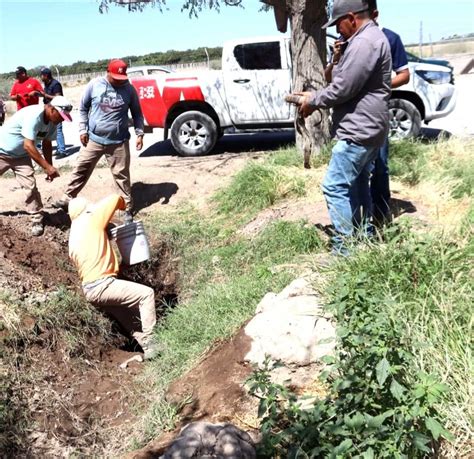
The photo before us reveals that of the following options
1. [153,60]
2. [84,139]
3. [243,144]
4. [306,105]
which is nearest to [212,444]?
[306,105]

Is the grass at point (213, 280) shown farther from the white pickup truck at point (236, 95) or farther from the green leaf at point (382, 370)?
the white pickup truck at point (236, 95)

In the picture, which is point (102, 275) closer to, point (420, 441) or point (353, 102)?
point (353, 102)

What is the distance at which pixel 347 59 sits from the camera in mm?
4172

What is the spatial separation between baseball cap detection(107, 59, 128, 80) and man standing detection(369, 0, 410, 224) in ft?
9.96

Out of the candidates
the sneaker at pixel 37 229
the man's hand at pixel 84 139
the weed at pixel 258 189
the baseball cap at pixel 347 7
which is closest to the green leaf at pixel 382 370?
the baseball cap at pixel 347 7

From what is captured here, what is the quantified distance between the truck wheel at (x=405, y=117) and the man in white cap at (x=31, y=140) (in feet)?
17.8

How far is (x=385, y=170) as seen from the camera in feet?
17.7

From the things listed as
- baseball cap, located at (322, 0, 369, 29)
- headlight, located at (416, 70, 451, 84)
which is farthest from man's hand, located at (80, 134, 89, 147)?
headlight, located at (416, 70, 451, 84)

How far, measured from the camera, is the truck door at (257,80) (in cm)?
1008

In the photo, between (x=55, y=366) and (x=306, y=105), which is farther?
(x=55, y=366)

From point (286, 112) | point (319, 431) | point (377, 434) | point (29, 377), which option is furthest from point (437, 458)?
point (286, 112)

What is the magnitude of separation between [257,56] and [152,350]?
666 cm

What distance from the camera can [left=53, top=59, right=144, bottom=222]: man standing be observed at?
23.3 ft

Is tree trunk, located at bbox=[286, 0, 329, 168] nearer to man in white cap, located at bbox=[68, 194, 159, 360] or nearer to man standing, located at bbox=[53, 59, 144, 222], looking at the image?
man standing, located at bbox=[53, 59, 144, 222]
